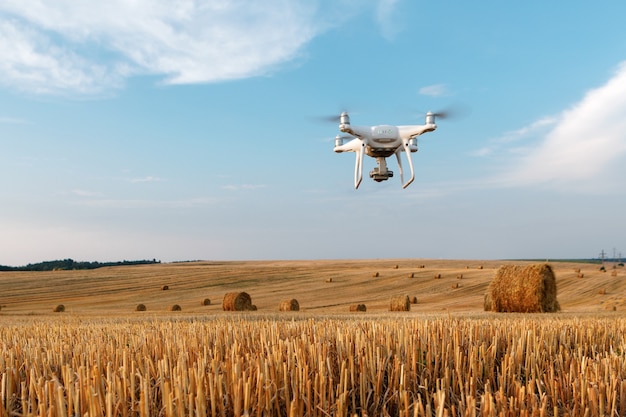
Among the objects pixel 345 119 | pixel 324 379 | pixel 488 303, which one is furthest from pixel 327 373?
pixel 488 303

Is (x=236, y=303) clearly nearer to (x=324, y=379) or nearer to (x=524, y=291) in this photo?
(x=524, y=291)

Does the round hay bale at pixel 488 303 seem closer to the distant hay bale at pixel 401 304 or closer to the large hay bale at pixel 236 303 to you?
the distant hay bale at pixel 401 304

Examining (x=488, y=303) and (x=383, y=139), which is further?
(x=488, y=303)

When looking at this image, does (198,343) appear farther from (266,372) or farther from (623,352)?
(623,352)

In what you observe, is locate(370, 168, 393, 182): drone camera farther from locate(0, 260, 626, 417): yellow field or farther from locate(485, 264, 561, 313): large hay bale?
locate(0, 260, 626, 417): yellow field

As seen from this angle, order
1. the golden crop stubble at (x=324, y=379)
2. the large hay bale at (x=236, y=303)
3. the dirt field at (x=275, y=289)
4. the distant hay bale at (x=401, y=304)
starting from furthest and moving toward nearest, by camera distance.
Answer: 1. the dirt field at (x=275, y=289)
2. the large hay bale at (x=236, y=303)
3. the distant hay bale at (x=401, y=304)
4. the golden crop stubble at (x=324, y=379)

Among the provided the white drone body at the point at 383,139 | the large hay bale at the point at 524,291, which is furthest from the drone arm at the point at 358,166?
the large hay bale at the point at 524,291

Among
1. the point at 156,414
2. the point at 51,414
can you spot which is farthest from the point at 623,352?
the point at 51,414

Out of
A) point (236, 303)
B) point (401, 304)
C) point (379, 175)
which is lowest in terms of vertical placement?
point (401, 304)

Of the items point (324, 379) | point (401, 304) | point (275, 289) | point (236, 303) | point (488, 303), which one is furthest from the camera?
point (275, 289)

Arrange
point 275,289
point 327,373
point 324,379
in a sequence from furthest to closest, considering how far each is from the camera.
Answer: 1. point 275,289
2. point 327,373
3. point 324,379

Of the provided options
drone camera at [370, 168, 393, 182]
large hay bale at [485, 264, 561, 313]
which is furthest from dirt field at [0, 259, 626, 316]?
drone camera at [370, 168, 393, 182]
